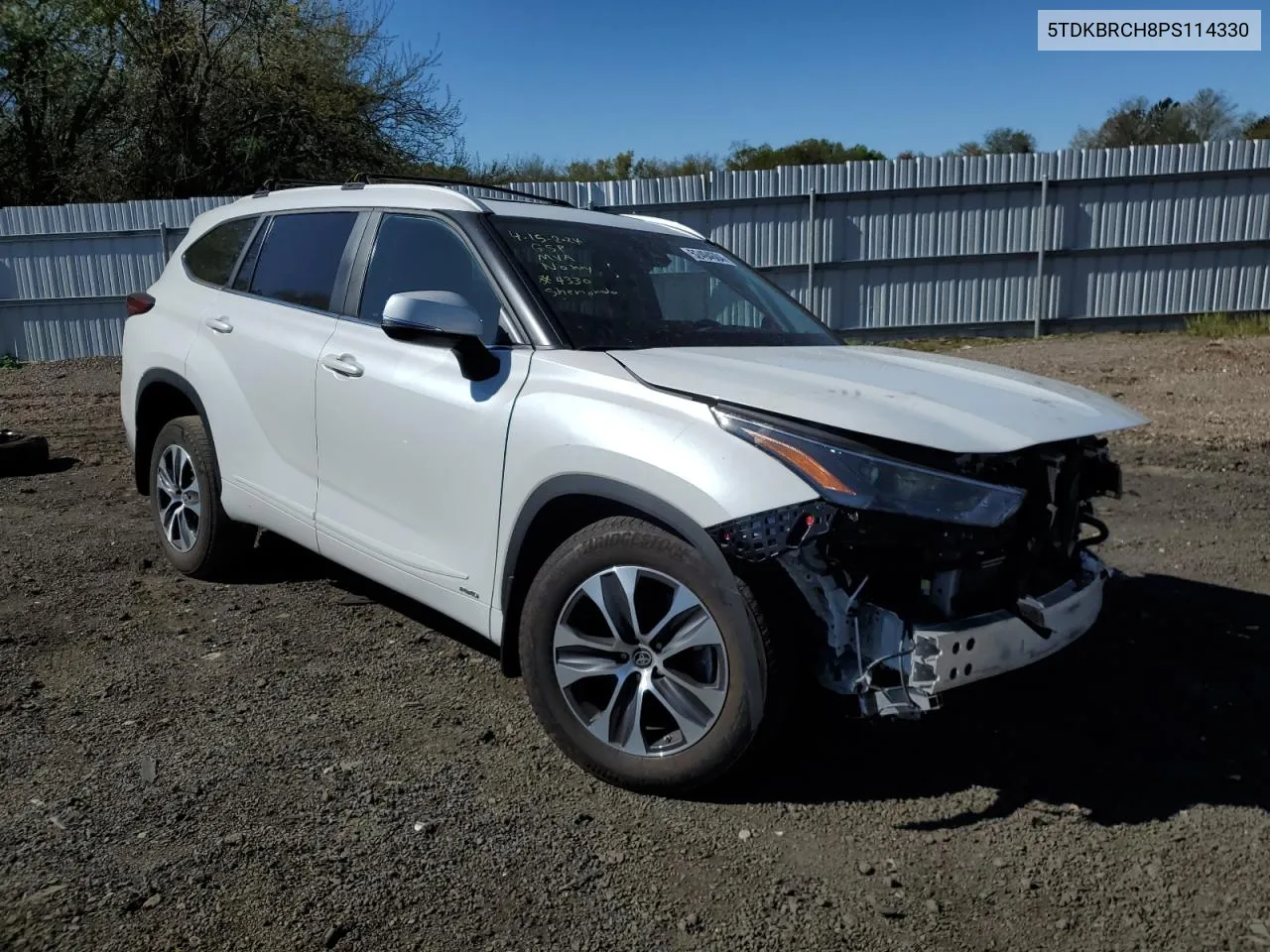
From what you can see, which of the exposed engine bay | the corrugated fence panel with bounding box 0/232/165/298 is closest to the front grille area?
the exposed engine bay

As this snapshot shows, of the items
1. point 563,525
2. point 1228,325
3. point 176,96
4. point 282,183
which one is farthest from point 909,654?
point 176,96

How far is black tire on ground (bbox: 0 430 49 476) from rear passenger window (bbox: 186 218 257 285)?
356 centimetres

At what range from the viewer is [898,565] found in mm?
2605

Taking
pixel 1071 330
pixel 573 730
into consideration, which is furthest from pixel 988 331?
pixel 573 730

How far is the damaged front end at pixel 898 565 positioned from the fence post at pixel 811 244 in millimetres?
11622

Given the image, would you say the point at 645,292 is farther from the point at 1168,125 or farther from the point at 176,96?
the point at 1168,125

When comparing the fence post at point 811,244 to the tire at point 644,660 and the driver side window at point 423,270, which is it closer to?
the driver side window at point 423,270

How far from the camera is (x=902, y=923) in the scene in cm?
243

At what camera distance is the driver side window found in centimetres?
345

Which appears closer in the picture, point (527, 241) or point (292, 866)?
point (292, 866)

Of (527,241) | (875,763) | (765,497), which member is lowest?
(875,763)

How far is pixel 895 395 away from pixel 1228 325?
13085 mm

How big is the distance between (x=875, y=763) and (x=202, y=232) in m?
4.18

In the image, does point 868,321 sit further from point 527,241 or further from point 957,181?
point 527,241
